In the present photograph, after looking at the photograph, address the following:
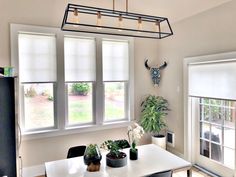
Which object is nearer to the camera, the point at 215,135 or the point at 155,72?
the point at 215,135

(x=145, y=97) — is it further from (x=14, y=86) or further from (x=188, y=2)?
(x=14, y=86)

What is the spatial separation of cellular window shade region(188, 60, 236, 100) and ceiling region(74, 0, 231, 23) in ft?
3.22

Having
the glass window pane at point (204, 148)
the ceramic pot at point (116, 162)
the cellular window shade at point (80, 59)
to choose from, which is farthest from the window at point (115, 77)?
the ceramic pot at point (116, 162)

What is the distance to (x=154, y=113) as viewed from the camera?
4.15m

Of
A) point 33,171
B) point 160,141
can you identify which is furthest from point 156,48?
point 33,171

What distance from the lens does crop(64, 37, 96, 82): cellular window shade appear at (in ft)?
12.2

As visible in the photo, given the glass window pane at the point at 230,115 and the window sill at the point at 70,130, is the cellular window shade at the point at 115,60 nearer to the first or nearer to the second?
the window sill at the point at 70,130

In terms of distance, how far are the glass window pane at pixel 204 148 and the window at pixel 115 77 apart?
164 centimetres

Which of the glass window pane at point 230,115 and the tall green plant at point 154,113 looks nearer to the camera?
the glass window pane at point 230,115

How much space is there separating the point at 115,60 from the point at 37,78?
159 cm

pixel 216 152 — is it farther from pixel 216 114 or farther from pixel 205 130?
pixel 216 114

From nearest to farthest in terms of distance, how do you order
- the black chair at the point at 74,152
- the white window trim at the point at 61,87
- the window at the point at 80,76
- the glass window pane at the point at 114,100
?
the black chair at the point at 74,152, the white window trim at the point at 61,87, the window at the point at 80,76, the glass window pane at the point at 114,100

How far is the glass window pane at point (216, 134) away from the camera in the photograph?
3.41 meters

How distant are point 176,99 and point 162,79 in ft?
2.01
